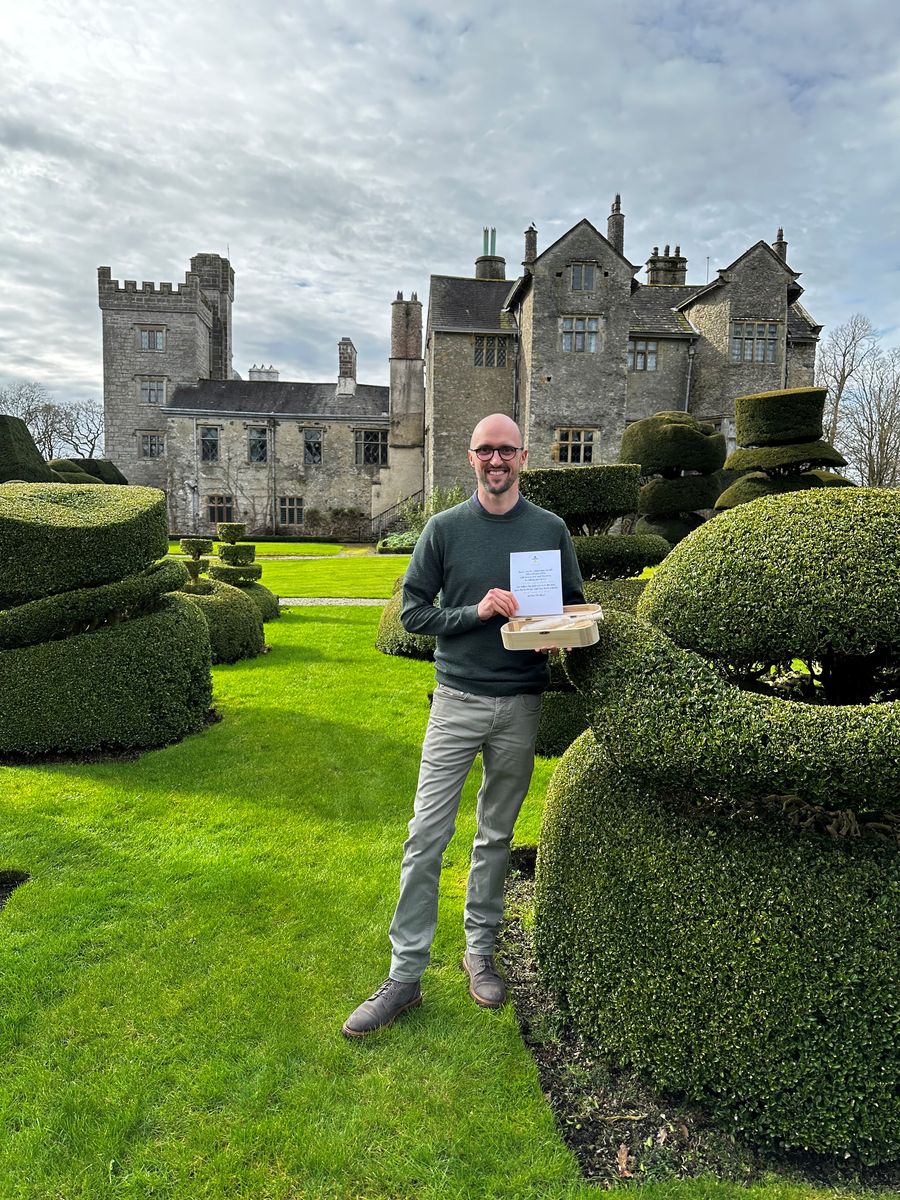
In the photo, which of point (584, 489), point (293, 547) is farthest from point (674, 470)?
point (293, 547)

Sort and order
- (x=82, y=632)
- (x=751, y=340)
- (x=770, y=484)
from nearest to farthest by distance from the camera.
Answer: (x=82, y=632) < (x=770, y=484) < (x=751, y=340)

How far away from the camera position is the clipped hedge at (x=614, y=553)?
24.7ft

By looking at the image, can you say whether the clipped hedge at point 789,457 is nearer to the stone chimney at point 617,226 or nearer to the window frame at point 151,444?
A: the stone chimney at point 617,226

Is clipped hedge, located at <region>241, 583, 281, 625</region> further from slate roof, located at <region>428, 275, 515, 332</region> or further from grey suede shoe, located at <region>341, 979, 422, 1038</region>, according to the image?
slate roof, located at <region>428, 275, 515, 332</region>

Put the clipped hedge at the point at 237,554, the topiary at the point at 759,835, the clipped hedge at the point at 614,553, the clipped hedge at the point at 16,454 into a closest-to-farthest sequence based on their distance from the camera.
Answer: the topiary at the point at 759,835 < the clipped hedge at the point at 614,553 < the clipped hedge at the point at 237,554 < the clipped hedge at the point at 16,454

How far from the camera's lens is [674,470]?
68.1ft

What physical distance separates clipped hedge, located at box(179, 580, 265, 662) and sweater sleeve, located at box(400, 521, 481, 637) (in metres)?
7.66

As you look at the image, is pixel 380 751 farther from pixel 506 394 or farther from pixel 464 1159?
pixel 506 394

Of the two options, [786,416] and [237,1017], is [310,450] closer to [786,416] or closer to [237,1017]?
[786,416]

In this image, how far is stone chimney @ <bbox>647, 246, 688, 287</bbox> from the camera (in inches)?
1310

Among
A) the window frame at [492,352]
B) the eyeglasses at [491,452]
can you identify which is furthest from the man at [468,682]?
the window frame at [492,352]

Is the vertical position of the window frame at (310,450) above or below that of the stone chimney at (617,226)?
below

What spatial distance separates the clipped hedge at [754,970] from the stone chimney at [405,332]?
3716cm

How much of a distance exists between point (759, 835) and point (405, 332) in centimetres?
3803
